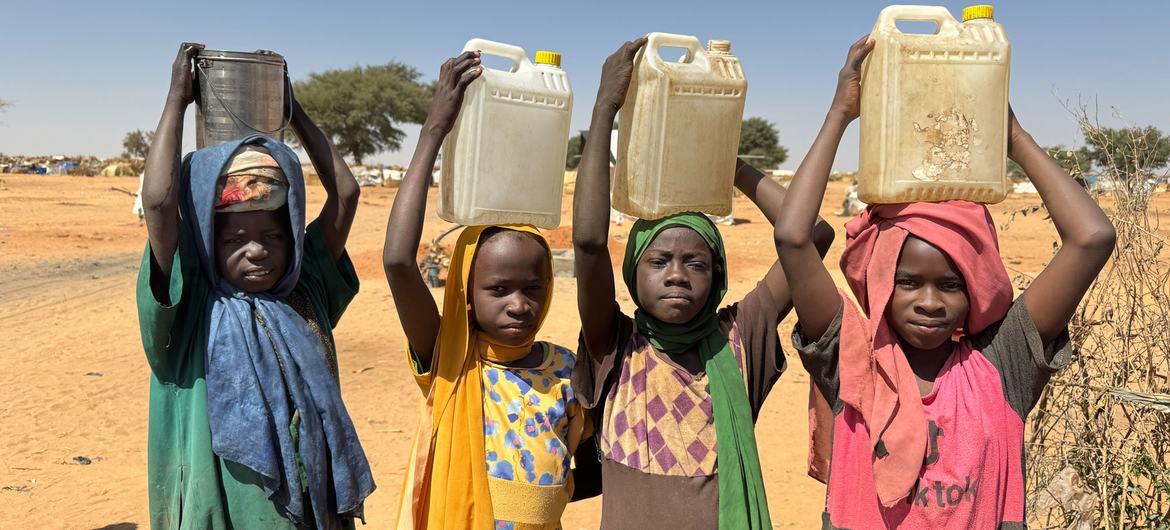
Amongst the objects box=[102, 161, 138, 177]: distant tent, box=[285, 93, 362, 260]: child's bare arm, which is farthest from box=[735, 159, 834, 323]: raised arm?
box=[102, 161, 138, 177]: distant tent

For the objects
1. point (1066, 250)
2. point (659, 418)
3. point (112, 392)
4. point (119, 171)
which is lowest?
point (112, 392)

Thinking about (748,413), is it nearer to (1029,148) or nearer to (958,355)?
(958,355)

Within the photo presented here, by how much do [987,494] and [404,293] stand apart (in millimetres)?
1505

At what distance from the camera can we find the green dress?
2172 millimetres

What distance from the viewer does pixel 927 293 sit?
2041mm

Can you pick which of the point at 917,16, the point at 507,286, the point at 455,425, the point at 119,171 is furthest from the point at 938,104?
the point at 119,171

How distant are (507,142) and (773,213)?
0.78 m

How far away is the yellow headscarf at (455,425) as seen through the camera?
7.55ft

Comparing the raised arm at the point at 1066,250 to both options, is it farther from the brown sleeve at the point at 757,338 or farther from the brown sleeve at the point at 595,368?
the brown sleeve at the point at 595,368

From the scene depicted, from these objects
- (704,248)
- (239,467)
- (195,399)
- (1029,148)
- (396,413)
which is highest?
(1029,148)

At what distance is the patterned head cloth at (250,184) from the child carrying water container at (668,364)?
0.78 m

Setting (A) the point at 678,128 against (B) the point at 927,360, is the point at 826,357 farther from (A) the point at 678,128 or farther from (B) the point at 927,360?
(A) the point at 678,128

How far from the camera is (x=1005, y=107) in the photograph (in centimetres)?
209

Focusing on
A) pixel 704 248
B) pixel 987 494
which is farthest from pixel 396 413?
pixel 987 494
